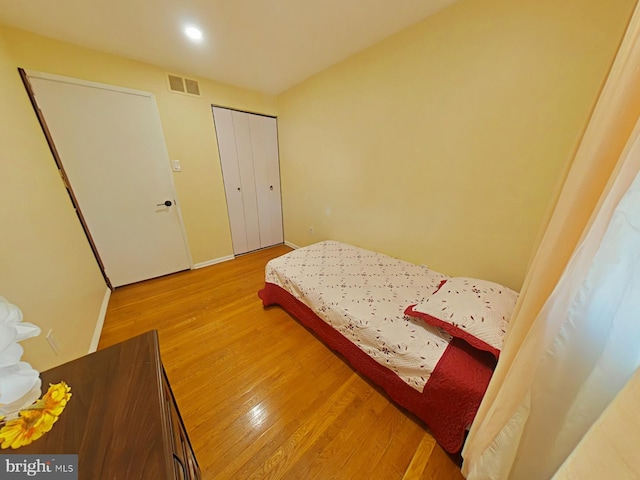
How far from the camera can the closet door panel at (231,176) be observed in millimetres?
2664

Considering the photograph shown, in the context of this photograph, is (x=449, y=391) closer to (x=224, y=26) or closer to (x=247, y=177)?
(x=224, y=26)

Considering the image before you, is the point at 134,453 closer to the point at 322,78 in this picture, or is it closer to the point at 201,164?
the point at 201,164

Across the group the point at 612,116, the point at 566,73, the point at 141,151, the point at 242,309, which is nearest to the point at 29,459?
the point at 612,116

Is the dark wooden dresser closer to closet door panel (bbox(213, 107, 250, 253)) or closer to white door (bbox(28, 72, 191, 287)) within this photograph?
white door (bbox(28, 72, 191, 287))

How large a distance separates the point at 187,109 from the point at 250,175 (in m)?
1.00

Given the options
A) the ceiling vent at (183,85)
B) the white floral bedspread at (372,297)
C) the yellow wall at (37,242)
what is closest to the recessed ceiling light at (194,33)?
the ceiling vent at (183,85)

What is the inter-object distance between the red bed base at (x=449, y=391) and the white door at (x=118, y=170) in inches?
108

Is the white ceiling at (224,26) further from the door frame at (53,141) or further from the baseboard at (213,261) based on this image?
the baseboard at (213,261)

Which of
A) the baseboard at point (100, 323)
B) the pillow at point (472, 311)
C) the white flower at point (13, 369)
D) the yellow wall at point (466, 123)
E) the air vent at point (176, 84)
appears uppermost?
the air vent at point (176, 84)

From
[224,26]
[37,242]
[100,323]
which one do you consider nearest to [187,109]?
[224,26]

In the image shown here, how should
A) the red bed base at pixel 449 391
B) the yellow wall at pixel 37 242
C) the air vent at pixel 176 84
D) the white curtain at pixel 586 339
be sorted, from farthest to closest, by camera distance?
the air vent at pixel 176 84
the yellow wall at pixel 37 242
the red bed base at pixel 449 391
the white curtain at pixel 586 339

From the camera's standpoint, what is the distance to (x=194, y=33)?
1.69m

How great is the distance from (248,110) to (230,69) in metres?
0.57

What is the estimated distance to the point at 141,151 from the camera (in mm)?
2230
